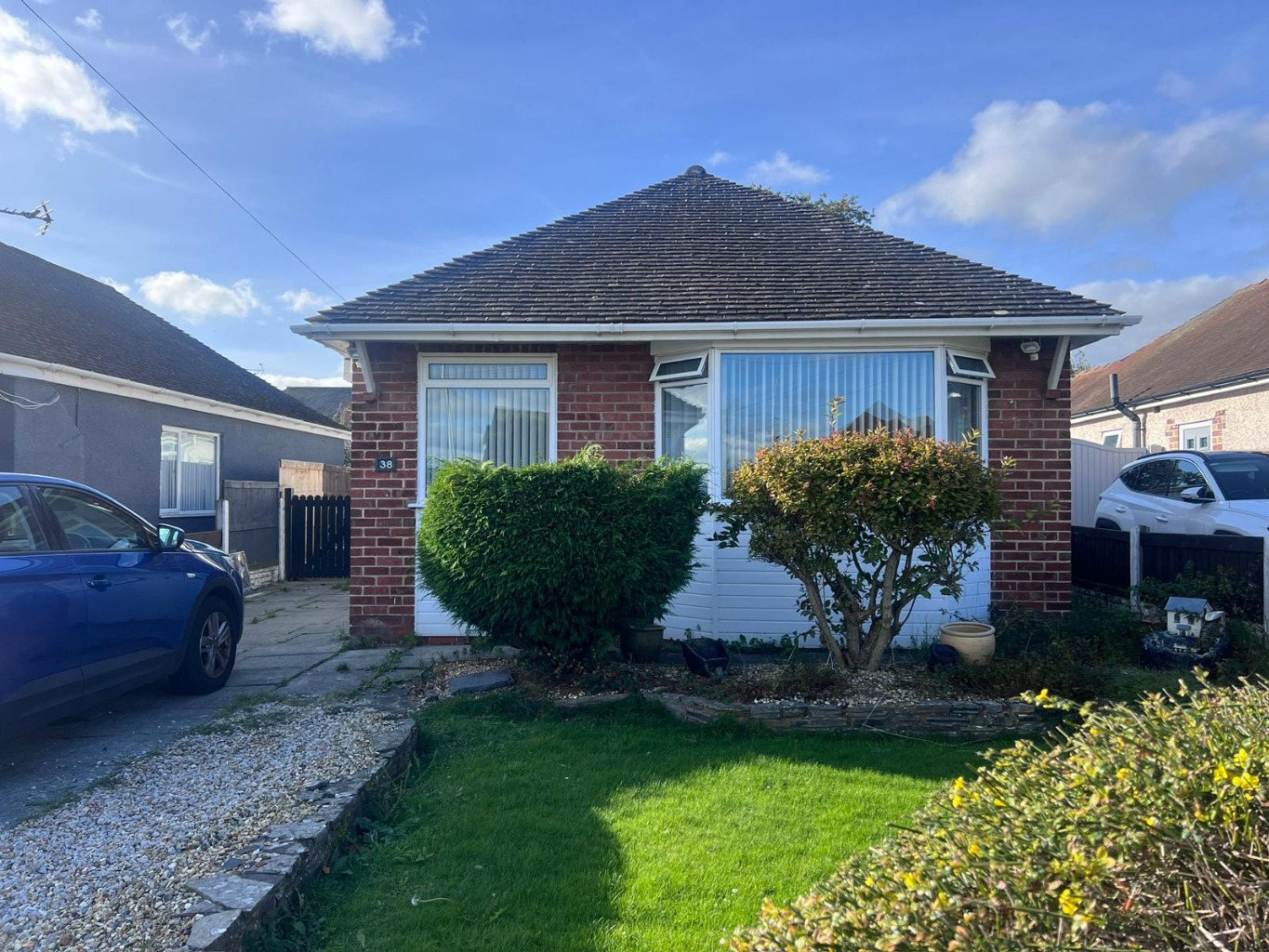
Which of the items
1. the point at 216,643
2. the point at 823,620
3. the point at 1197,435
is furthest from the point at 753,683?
the point at 1197,435

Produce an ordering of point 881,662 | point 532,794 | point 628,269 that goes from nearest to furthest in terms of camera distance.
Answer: point 532,794 < point 881,662 < point 628,269

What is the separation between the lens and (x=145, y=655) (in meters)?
5.19

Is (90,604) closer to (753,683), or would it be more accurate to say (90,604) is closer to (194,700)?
(194,700)

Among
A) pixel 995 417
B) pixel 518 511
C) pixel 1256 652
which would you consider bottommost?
pixel 1256 652

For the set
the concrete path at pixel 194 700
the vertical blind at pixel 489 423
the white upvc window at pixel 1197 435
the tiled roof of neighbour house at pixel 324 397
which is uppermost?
the tiled roof of neighbour house at pixel 324 397

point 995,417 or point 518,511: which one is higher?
point 995,417

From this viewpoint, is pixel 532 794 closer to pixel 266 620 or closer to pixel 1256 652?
pixel 1256 652

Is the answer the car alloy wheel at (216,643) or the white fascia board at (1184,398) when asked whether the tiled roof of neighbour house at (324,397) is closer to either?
the white fascia board at (1184,398)

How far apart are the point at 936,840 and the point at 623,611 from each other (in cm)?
370

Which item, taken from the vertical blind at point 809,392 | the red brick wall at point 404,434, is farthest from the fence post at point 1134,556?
the red brick wall at point 404,434

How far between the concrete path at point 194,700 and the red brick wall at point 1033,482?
5359 millimetres

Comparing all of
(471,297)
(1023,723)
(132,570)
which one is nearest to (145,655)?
(132,570)

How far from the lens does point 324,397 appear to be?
36.8 meters

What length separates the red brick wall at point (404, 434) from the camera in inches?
305
